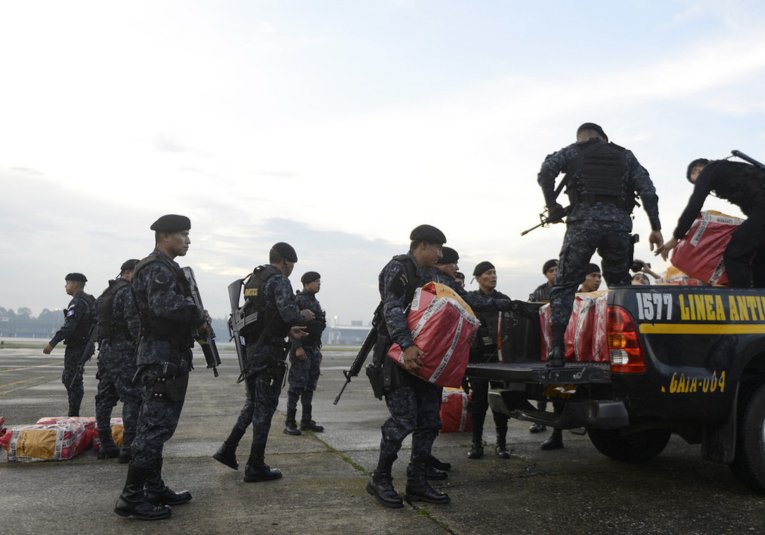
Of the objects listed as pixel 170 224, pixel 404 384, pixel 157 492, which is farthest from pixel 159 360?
pixel 404 384

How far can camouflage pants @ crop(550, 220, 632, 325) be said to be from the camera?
450 centimetres

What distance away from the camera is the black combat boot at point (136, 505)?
3527mm

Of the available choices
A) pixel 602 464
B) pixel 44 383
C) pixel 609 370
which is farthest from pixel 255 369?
pixel 44 383

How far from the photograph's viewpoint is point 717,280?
192 inches

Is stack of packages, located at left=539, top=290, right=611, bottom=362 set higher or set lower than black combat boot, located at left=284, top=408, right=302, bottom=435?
higher

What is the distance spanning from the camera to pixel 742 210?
16.6 ft

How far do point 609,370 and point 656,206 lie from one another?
5.66 ft

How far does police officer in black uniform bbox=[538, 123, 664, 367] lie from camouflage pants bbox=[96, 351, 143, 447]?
393cm

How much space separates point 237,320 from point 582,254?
10.0ft

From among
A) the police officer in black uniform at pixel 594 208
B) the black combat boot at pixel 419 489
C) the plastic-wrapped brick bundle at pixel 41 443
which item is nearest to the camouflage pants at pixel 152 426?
the black combat boot at pixel 419 489

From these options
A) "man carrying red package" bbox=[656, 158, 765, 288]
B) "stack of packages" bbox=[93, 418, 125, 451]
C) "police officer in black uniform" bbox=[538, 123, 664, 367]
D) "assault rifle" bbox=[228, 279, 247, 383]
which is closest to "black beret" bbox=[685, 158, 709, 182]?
"man carrying red package" bbox=[656, 158, 765, 288]

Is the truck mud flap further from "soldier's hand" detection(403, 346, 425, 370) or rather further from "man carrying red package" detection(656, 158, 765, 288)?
"man carrying red package" detection(656, 158, 765, 288)

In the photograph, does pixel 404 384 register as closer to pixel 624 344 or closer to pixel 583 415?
pixel 583 415

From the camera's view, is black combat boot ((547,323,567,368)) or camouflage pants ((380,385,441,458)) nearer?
camouflage pants ((380,385,441,458))
